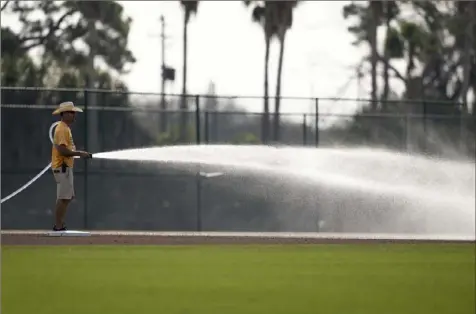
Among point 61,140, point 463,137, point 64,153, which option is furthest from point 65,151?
point 463,137

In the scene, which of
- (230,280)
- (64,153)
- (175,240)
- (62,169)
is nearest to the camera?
(64,153)

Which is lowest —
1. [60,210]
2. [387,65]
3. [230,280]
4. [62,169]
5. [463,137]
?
[230,280]

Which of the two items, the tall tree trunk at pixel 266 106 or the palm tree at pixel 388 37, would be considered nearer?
the tall tree trunk at pixel 266 106

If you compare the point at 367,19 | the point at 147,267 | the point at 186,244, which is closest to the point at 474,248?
the point at 186,244

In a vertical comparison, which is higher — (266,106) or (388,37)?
(388,37)

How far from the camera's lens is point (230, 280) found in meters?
13.4

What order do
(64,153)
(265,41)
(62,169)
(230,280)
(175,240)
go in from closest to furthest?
(64,153), (62,169), (230,280), (175,240), (265,41)

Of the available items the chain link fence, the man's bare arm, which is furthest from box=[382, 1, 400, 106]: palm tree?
the man's bare arm

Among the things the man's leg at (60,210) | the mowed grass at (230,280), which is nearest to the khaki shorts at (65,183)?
the man's leg at (60,210)

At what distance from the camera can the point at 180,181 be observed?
105 ft

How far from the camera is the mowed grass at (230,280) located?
1111cm

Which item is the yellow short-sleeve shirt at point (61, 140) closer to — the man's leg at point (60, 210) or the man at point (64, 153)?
the man at point (64, 153)

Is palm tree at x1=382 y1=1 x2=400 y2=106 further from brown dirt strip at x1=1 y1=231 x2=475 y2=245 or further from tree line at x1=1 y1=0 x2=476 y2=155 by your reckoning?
brown dirt strip at x1=1 y1=231 x2=475 y2=245

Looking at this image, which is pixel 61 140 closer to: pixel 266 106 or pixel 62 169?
pixel 62 169
